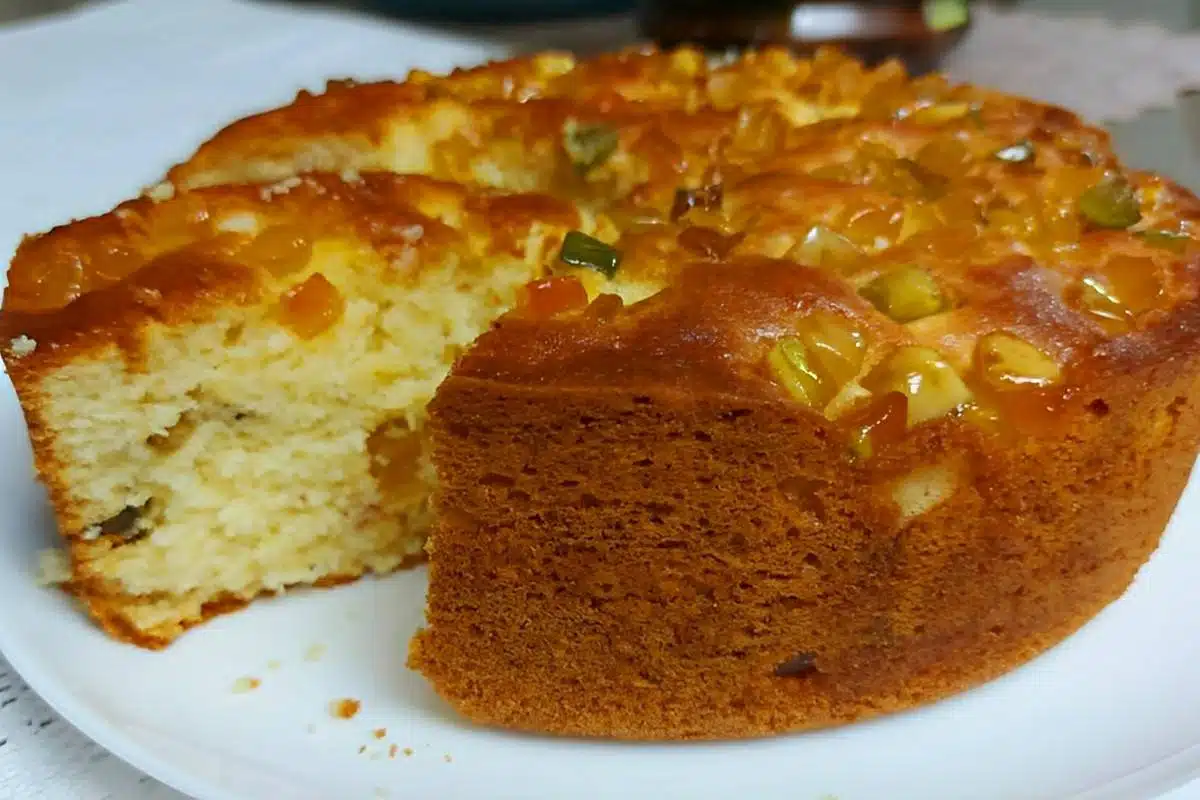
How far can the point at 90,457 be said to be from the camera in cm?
183

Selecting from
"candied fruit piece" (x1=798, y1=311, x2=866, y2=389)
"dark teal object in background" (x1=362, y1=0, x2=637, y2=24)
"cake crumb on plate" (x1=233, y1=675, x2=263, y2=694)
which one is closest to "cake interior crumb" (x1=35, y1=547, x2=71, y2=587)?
"cake crumb on plate" (x1=233, y1=675, x2=263, y2=694)

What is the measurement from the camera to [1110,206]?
1986mm

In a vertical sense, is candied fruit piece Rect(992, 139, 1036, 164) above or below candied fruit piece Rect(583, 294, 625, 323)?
below

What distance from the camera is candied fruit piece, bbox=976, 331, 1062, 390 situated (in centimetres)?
161

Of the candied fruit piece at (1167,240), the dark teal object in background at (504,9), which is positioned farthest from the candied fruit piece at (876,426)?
the dark teal object in background at (504,9)

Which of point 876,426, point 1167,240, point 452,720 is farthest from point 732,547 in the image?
point 1167,240

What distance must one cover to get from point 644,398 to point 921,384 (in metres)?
0.42

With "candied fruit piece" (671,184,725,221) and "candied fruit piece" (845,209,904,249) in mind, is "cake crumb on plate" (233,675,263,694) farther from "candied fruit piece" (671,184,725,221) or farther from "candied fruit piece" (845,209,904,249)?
"candied fruit piece" (845,209,904,249)

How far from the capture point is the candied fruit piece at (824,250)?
1.81 meters

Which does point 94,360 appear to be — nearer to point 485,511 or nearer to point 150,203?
point 150,203

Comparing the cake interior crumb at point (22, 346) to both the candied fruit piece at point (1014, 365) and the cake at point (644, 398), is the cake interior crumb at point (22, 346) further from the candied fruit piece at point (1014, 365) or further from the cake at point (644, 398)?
the candied fruit piece at point (1014, 365)

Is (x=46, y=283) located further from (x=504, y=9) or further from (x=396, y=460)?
(x=504, y=9)

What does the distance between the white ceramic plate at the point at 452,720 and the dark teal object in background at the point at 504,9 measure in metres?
3.40

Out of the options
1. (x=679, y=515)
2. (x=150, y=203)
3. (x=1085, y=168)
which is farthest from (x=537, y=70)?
(x=679, y=515)
